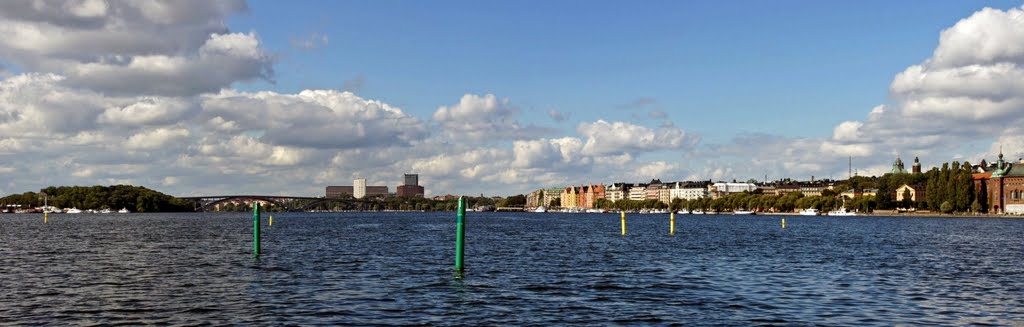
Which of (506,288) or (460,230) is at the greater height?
(460,230)

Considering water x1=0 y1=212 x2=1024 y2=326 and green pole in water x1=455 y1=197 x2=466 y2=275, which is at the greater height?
green pole in water x1=455 y1=197 x2=466 y2=275

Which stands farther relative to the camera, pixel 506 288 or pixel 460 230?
pixel 460 230

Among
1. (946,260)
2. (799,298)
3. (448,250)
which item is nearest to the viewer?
(799,298)

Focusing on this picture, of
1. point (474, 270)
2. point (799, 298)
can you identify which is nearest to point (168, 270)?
point (474, 270)

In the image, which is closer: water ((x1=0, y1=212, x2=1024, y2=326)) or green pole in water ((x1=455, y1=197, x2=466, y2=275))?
water ((x1=0, y1=212, x2=1024, y2=326))

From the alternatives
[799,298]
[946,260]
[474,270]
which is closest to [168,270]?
[474,270]

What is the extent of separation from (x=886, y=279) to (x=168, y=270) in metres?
34.1

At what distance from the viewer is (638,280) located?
40.1 m

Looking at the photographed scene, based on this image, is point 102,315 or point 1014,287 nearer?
point 102,315

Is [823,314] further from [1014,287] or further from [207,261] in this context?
[207,261]

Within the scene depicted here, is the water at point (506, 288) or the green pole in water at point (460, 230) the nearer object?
the water at point (506, 288)

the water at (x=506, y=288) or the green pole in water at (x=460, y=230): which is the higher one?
the green pole in water at (x=460, y=230)

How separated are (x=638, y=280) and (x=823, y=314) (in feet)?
38.6

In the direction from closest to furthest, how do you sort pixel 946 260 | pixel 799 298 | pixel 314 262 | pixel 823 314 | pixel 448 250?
pixel 823 314 < pixel 799 298 < pixel 314 262 < pixel 946 260 < pixel 448 250
